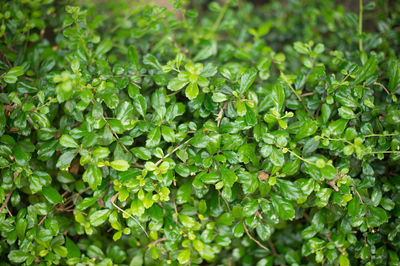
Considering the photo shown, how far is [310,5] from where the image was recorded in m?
2.08

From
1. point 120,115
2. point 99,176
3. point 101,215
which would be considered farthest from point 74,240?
point 120,115

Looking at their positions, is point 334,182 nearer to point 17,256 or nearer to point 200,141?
point 200,141

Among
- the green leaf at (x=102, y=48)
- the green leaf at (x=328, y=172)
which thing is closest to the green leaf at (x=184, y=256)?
the green leaf at (x=328, y=172)

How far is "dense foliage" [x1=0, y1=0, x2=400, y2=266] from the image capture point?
1085 millimetres

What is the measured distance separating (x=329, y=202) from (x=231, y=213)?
1.29 feet

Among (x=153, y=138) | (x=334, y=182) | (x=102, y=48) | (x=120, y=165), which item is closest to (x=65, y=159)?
(x=120, y=165)

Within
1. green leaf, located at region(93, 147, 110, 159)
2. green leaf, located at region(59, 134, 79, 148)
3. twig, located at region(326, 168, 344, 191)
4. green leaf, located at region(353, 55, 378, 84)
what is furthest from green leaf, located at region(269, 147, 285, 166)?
green leaf, located at region(59, 134, 79, 148)

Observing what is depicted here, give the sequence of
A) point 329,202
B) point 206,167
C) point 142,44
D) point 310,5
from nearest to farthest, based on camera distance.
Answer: point 206,167 < point 329,202 < point 142,44 < point 310,5

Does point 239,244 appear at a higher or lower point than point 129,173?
lower

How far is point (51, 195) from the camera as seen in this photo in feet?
3.77

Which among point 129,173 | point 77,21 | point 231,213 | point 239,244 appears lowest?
point 239,244

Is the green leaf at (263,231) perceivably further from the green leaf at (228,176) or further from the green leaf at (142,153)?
the green leaf at (142,153)

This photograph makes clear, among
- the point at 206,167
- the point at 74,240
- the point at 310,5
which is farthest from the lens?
the point at 310,5

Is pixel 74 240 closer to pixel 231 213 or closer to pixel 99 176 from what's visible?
pixel 99 176
